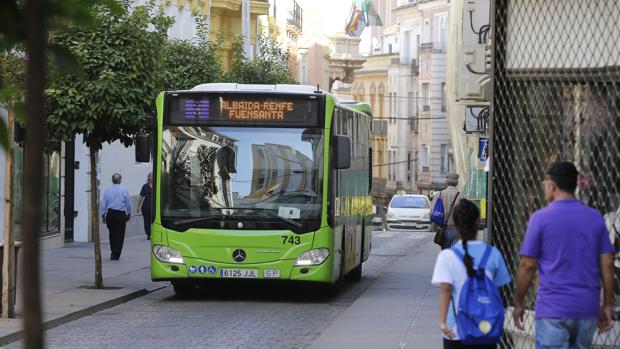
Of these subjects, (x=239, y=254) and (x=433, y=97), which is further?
(x=433, y=97)

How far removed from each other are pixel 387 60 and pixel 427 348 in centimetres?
10369

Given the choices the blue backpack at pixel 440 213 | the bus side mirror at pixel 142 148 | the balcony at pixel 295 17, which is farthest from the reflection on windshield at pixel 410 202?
the balcony at pixel 295 17

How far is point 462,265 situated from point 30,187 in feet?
16.1

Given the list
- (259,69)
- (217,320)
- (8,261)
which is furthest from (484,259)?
(259,69)

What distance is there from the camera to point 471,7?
74.0ft

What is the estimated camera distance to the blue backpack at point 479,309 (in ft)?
25.8

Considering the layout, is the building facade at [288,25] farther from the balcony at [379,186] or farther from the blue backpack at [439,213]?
the blue backpack at [439,213]

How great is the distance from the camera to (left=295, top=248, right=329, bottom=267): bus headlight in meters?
19.0

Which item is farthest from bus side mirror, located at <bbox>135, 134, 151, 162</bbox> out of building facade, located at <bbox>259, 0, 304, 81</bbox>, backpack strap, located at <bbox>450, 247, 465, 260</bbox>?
building facade, located at <bbox>259, 0, 304, 81</bbox>

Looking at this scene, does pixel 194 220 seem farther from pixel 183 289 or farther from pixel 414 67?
pixel 414 67

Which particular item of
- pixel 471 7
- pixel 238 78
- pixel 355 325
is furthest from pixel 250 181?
pixel 238 78

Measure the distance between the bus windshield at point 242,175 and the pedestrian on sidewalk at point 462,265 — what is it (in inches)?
435

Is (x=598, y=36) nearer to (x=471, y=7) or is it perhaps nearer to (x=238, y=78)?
(x=471, y=7)

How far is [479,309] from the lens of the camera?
7895 millimetres
